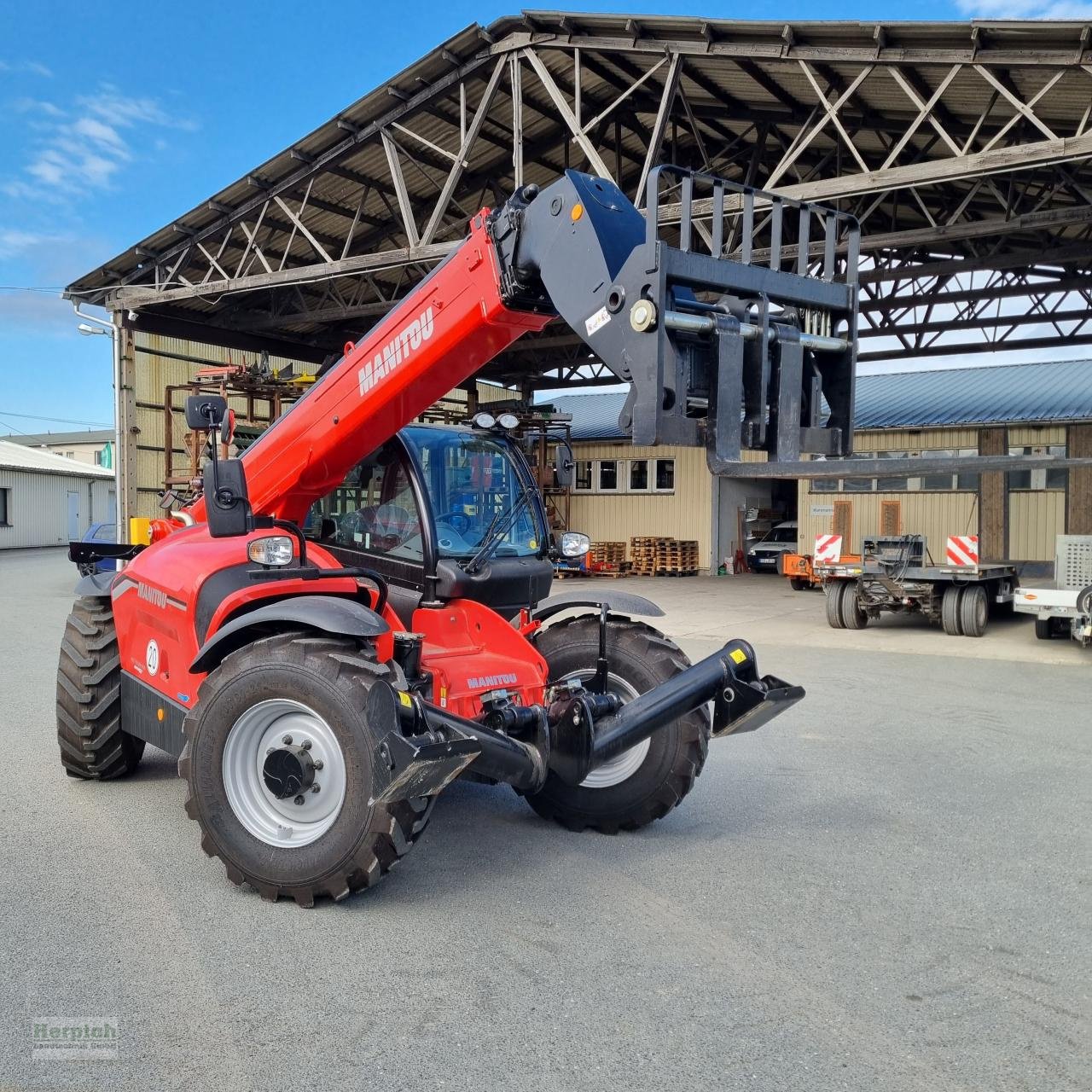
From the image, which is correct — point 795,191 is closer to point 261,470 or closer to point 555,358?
point 261,470

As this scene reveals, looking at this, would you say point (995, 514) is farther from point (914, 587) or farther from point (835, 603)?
point (835, 603)

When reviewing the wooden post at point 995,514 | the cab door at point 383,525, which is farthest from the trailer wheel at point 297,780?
the wooden post at point 995,514

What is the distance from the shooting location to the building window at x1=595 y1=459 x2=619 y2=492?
2855 cm

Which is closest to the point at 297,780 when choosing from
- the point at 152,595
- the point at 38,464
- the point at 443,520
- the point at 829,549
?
the point at 443,520

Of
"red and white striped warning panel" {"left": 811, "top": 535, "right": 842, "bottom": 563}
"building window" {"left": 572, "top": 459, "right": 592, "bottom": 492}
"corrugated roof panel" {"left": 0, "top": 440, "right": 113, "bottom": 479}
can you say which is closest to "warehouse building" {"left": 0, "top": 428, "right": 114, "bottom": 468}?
"corrugated roof panel" {"left": 0, "top": 440, "right": 113, "bottom": 479}

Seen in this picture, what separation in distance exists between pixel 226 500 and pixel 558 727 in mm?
1916

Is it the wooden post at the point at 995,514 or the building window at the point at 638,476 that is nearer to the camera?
the wooden post at the point at 995,514

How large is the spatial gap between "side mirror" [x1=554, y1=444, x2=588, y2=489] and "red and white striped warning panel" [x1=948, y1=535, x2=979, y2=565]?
9.83 meters

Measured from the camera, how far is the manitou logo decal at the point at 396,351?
15.0ft

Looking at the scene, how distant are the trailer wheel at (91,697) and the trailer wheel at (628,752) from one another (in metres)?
2.53

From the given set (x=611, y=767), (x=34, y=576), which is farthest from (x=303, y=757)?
(x=34, y=576)

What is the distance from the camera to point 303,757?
4043 millimetres

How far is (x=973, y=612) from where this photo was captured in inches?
545

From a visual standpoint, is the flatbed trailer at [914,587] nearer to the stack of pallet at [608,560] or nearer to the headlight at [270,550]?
the stack of pallet at [608,560]
